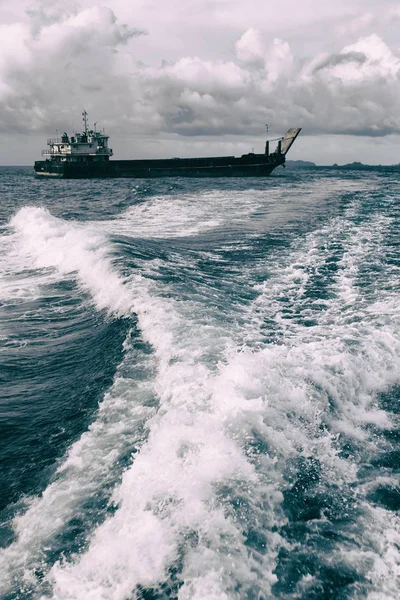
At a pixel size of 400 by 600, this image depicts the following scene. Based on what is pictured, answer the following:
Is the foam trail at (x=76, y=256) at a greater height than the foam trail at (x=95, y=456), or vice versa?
the foam trail at (x=76, y=256)

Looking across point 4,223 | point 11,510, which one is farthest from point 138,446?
point 4,223

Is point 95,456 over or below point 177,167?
below

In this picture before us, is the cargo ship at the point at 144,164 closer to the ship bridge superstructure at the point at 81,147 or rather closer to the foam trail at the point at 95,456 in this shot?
the ship bridge superstructure at the point at 81,147

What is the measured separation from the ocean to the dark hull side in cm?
7499

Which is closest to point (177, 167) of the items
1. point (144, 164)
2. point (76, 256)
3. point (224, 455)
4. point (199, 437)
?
point (144, 164)

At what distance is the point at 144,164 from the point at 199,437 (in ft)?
287

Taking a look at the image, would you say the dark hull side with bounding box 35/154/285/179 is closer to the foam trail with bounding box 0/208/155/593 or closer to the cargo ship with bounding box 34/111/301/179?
the cargo ship with bounding box 34/111/301/179

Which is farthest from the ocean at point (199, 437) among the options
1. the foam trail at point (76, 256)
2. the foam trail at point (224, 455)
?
the foam trail at point (76, 256)

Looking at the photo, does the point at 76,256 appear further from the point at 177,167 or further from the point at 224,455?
the point at 177,167

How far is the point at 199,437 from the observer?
6266mm

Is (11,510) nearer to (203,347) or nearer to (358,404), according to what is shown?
(203,347)

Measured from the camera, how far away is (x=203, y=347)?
905 centimetres

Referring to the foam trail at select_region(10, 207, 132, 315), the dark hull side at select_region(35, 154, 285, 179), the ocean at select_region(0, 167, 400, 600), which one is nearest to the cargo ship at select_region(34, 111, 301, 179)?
the dark hull side at select_region(35, 154, 285, 179)

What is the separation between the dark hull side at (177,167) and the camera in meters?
85.1
